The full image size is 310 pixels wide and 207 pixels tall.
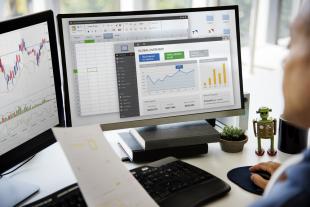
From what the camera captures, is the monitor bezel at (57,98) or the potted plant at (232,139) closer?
the monitor bezel at (57,98)

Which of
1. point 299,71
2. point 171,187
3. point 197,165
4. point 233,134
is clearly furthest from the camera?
point 233,134

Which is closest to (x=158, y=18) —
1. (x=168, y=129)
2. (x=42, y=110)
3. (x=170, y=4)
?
(x=168, y=129)

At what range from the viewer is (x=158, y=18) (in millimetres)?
1564

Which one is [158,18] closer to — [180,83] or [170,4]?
[180,83]

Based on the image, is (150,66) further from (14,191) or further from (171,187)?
(14,191)

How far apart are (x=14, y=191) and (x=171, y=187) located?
421 mm

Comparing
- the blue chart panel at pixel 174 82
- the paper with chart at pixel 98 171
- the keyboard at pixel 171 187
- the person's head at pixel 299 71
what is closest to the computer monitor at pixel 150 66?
the blue chart panel at pixel 174 82

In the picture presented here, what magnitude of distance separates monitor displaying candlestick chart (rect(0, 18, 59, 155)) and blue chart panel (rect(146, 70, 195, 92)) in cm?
31

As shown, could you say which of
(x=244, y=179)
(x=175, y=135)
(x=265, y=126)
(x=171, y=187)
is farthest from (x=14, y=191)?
(x=265, y=126)

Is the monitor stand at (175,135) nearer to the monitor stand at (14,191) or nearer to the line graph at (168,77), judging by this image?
the line graph at (168,77)

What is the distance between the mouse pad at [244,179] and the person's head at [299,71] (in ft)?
1.79

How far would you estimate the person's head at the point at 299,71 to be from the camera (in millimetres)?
772

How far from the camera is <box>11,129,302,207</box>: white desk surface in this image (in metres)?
1.33

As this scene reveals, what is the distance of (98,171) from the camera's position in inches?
44.1
